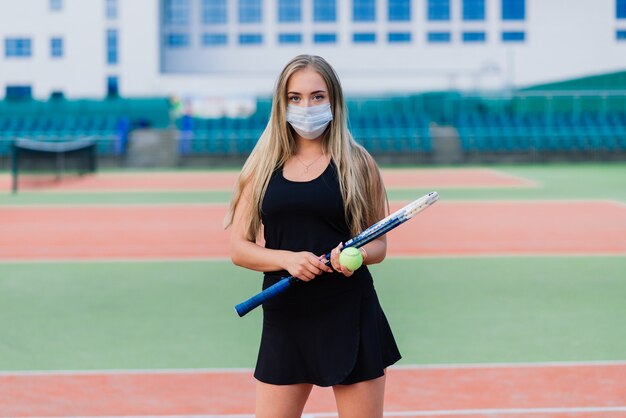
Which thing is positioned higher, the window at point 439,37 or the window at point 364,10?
the window at point 364,10

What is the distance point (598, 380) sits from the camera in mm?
7199

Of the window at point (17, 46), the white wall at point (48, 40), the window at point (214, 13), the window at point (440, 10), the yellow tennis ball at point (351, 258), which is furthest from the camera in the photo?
the window at point (214, 13)

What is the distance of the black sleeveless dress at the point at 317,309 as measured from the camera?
3881mm

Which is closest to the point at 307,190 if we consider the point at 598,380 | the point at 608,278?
the point at 598,380

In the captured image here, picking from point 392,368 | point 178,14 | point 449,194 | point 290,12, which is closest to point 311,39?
point 290,12

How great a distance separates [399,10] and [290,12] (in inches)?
314

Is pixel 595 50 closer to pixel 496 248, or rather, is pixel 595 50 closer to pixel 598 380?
pixel 496 248

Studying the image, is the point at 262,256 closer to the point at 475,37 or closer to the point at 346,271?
the point at 346,271

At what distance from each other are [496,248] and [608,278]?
9.44 ft

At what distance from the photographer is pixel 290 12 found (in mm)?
83000

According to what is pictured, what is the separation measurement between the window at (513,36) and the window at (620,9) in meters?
6.70

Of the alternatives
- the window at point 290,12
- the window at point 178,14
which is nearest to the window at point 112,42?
the window at point 178,14

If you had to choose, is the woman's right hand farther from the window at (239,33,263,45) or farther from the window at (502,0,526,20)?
the window at (502,0,526,20)

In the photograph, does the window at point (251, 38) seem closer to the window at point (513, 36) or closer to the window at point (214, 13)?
the window at point (214, 13)
